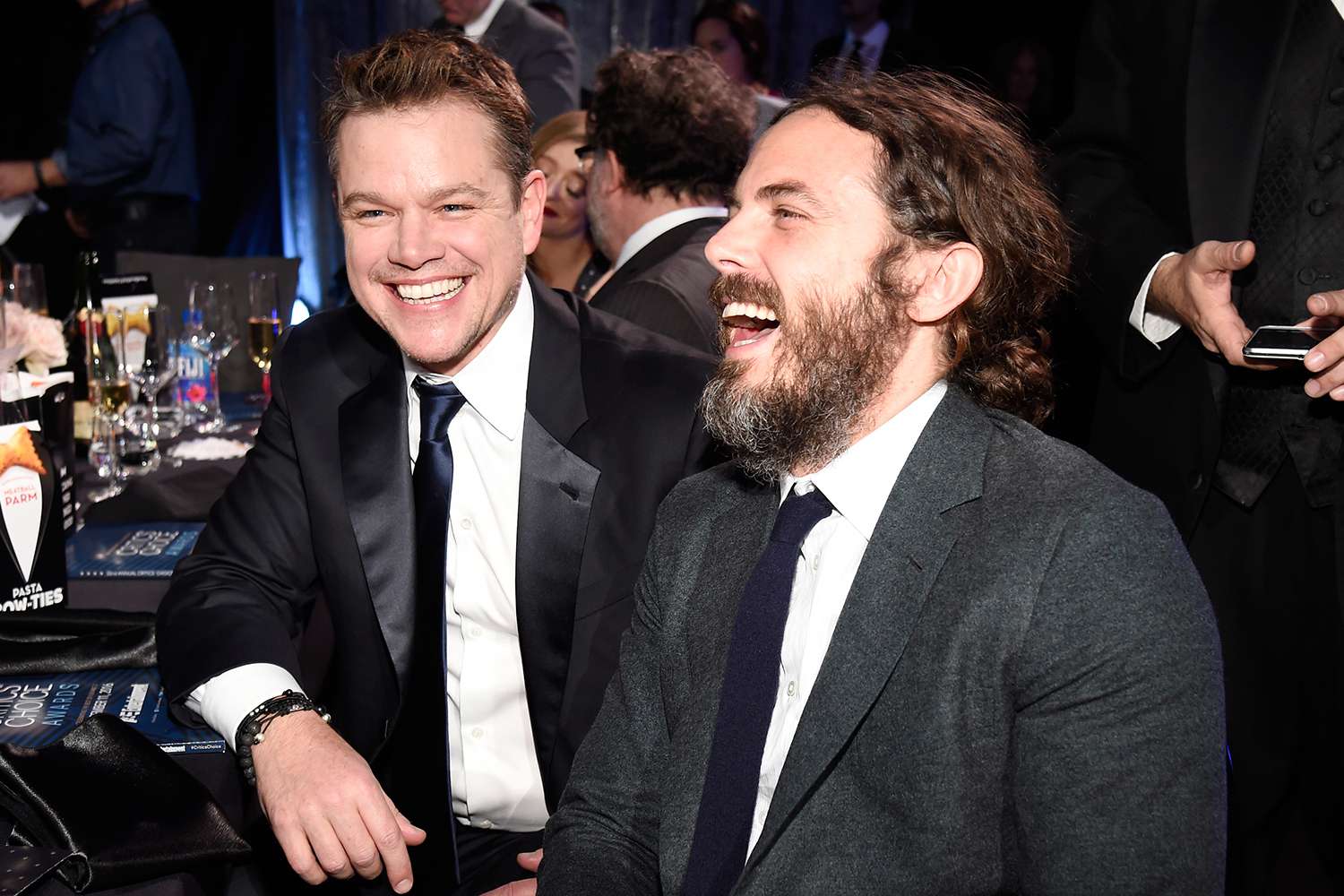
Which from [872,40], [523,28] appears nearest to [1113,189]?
[523,28]

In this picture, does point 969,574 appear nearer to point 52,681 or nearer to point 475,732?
point 475,732

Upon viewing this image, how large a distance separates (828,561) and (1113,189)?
3.02 ft

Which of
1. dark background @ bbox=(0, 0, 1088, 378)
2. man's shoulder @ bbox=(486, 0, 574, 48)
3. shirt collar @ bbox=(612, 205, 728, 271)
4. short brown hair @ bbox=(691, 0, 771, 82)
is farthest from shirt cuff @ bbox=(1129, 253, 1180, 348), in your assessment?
dark background @ bbox=(0, 0, 1088, 378)

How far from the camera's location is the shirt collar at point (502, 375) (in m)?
1.82

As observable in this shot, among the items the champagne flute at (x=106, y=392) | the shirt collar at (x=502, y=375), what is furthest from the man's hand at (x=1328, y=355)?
the champagne flute at (x=106, y=392)

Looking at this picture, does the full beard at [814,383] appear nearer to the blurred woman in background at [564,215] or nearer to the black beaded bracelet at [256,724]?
the black beaded bracelet at [256,724]

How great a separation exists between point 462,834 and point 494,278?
86cm

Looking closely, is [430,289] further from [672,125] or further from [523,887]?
[672,125]

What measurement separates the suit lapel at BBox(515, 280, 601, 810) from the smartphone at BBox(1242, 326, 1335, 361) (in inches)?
36.2

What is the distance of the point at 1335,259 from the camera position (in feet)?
5.43

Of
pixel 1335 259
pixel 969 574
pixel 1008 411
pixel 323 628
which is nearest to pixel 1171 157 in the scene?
pixel 1335 259

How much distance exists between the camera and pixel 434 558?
178 centimetres

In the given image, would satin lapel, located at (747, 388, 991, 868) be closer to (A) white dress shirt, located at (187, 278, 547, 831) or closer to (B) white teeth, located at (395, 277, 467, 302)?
(A) white dress shirt, located at (187, 278, 547, 831)

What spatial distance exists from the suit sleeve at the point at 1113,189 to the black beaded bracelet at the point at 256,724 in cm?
131
